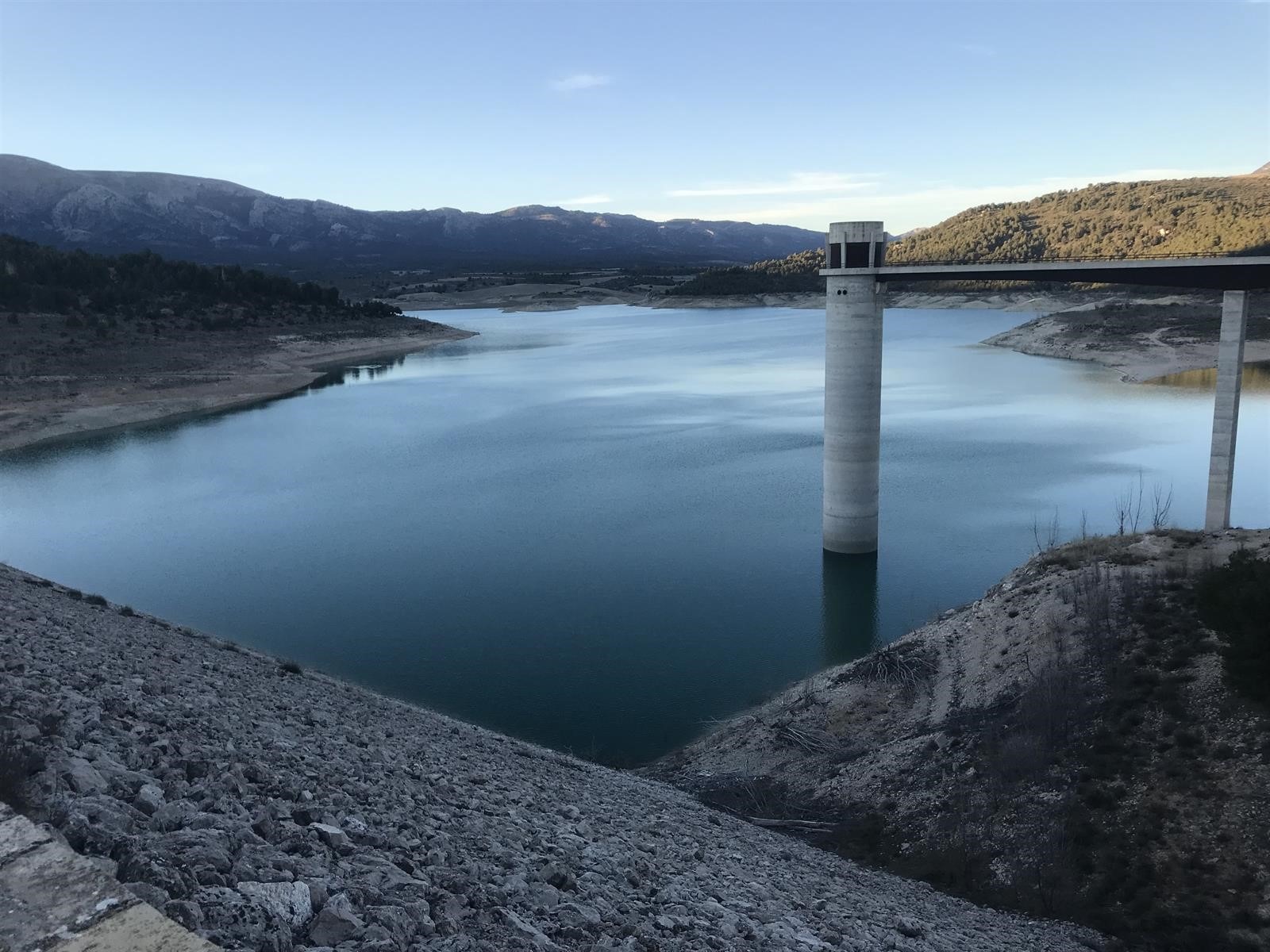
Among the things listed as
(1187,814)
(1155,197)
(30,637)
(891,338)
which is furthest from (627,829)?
(1155,197)

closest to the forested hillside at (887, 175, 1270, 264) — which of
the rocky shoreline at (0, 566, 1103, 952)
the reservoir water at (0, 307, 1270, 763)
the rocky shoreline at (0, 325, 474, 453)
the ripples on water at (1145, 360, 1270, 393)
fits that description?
the ripples on water at (1145, 360, 1270, 393)

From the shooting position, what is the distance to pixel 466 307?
5728 inches

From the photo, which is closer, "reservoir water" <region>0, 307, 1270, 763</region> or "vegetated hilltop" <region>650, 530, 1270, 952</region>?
"vegetated hilltop" <region>650, 530, 1270, 952</region>

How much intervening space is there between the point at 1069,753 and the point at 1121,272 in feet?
52.8

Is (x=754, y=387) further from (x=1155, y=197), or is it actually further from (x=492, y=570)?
(x=1155, y=197)

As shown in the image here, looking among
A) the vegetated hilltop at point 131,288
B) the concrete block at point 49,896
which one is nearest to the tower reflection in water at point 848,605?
the concrete block at point 49,896

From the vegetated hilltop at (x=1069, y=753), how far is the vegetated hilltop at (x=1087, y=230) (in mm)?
68620

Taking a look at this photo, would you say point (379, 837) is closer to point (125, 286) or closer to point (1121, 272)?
point (1121, 272)

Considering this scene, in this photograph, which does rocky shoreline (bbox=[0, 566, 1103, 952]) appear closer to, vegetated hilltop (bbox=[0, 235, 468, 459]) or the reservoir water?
the reservoir water

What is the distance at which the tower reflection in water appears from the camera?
20.9 meters

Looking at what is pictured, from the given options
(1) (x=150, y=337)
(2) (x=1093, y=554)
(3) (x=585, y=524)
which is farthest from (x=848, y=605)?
(1) (x=150, y=337)

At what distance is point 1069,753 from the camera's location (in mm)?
11906

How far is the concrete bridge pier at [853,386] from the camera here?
2656 cm

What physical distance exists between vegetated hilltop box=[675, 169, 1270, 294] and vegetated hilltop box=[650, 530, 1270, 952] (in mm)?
68620
